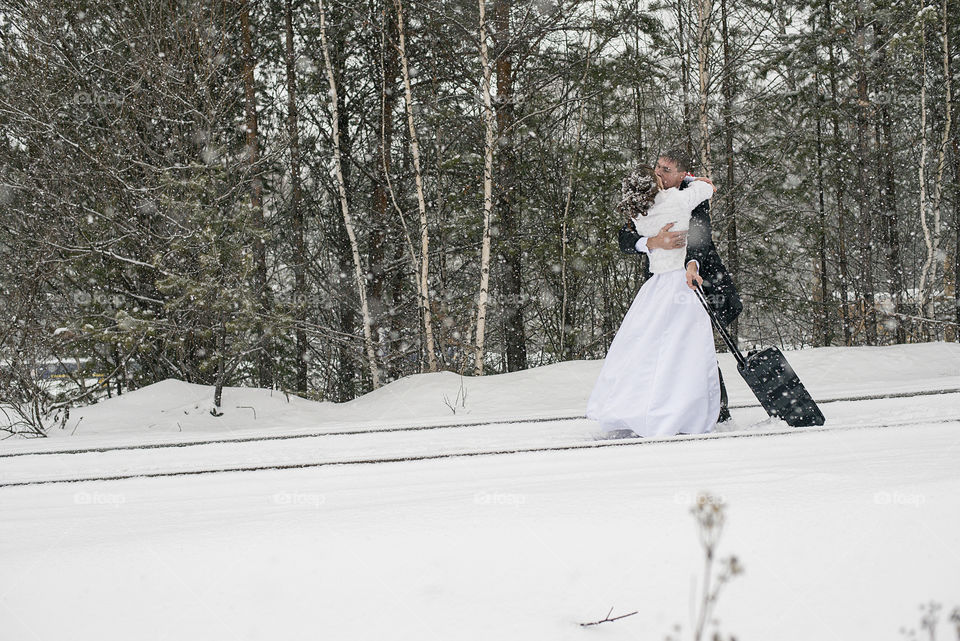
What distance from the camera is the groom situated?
4.07 m

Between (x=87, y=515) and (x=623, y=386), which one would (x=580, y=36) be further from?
(x=87, y=515)

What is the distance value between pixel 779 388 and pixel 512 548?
2643 millimetres

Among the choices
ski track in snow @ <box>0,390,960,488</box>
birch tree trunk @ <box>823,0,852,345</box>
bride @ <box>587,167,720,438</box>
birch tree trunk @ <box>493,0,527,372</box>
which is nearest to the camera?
ski track in snow @ <box>0,390,960,488</box>

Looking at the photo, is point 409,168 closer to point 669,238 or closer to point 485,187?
point 485,187

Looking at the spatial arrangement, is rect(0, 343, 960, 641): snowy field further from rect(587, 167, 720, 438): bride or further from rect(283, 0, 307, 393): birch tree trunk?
rect(283, 0, 307, 393): birch tree trunk

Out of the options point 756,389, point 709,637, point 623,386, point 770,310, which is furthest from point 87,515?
point 770,310

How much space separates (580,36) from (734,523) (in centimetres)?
1099

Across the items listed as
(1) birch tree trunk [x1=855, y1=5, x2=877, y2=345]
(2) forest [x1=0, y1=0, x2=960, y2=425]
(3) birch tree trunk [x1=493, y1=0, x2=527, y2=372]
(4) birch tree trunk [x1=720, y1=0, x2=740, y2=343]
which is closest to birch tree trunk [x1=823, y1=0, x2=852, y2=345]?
(2) forest [x1=0, y1=0, x2=960, y2=425]

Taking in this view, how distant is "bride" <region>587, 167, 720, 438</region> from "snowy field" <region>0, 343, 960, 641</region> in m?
0.87

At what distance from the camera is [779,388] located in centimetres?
373

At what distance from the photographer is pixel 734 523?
1.69 meters

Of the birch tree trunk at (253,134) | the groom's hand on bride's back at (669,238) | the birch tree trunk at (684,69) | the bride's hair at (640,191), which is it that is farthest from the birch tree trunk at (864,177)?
the birch tree trunk at (253,134)

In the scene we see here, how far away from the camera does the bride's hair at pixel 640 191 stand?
4.09 meters

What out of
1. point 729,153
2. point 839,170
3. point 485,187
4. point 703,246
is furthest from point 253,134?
point 839,170
